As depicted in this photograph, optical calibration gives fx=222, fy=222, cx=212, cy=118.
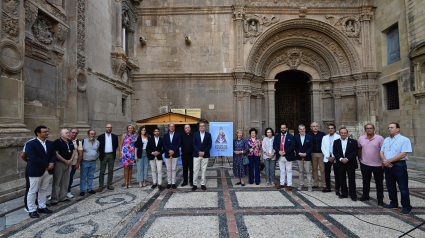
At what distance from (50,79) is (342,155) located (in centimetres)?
886

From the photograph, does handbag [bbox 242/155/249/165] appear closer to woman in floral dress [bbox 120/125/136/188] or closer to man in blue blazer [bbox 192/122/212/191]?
man in blue blazer [bbox 192/122/212/191]

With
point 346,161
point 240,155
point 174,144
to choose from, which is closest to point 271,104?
point 240,155

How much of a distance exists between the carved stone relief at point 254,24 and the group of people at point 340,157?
8.37 meters

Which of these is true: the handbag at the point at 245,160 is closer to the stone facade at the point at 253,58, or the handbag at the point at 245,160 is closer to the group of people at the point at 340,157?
the group of people at the point at 340,157

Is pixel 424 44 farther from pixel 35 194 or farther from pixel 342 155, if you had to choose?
pixel 35 194

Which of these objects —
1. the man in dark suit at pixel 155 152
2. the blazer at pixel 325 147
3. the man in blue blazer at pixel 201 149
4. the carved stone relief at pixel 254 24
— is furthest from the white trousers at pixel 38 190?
the carved stone relief at pixel 254 24

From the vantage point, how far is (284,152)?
6.18m

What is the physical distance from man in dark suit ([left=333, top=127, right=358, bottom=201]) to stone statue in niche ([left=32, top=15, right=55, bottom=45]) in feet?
29.0

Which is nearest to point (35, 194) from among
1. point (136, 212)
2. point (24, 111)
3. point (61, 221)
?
point (61, 221)

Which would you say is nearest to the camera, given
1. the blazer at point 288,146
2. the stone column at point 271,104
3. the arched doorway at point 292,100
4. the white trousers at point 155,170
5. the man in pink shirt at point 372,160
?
the man in pink shirt at point 372,160

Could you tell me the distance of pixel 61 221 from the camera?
402cm

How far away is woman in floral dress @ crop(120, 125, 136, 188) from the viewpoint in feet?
20.9

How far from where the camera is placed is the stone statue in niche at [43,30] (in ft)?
21.7

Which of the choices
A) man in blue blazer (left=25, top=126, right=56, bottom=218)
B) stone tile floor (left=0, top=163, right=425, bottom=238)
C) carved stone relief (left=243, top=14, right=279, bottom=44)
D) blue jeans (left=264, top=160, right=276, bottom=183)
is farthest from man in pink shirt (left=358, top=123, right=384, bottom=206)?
carved stone relief (left=243, top=14, right=279, bottom=44)
